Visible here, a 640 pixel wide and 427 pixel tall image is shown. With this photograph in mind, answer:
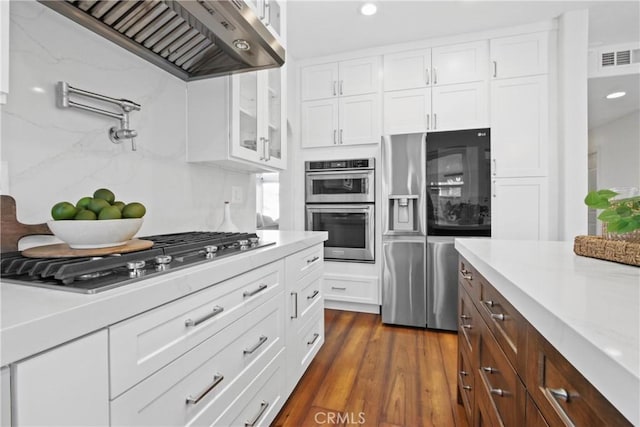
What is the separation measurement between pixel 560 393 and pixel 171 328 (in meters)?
0.85

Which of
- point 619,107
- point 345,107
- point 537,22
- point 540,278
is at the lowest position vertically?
point 540,278

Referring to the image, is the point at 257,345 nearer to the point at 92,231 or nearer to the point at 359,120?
the point at 92,231

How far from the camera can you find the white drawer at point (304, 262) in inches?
63.4

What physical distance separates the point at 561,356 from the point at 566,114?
113 inches

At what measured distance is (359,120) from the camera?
3248 millimetres

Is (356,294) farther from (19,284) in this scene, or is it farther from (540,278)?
(19,284)

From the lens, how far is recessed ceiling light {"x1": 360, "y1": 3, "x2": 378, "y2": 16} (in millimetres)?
2508

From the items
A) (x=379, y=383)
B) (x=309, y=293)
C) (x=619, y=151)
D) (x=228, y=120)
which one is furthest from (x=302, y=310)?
(x=619, y=151)

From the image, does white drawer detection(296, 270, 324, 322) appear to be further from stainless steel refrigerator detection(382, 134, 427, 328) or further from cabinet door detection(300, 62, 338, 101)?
cabinet door detection(300, 62, 338, 101)

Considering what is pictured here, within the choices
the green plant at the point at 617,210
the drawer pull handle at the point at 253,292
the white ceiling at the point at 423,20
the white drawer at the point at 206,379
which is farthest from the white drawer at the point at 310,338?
the white ceiling at the point at 423,20

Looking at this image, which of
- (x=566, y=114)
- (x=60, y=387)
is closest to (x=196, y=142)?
(x=60, y=387)

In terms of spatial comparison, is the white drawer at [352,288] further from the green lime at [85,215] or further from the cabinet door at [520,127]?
the green lime at [85,215]

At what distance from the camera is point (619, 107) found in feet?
13.6

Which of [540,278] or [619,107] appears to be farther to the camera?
[619,107]
